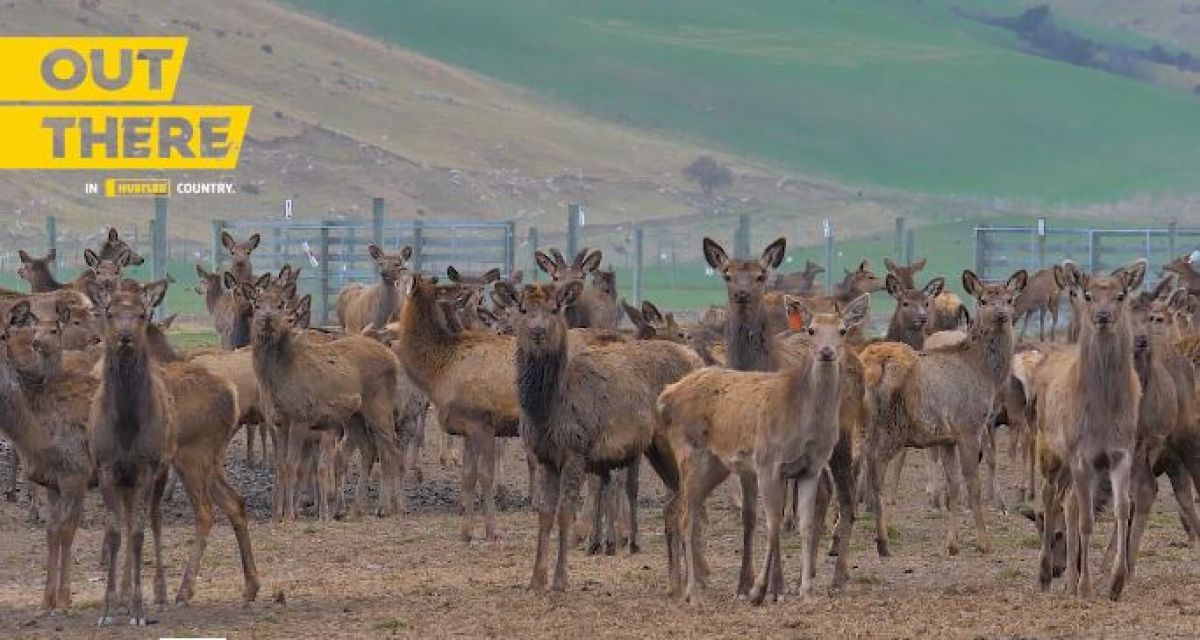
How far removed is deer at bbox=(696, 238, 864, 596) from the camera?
17.7 m

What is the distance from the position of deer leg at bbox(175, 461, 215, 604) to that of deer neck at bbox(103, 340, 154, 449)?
1086 millimetres

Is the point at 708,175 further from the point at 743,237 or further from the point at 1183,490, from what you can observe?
the point at 1183,490

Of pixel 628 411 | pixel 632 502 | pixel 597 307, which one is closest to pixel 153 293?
pixel 628 411

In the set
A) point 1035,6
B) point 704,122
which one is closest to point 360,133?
point 704,122

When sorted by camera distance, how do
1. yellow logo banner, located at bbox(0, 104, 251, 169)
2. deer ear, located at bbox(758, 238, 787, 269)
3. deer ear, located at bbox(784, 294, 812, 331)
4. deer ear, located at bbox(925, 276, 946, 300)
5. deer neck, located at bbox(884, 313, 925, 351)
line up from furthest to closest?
yellow logo banner, located at bbox(0, 104, 251, 169) < deer ear, located at bbox(925, 276, 946, 300) < deer neck, located at bbox(884, 313, 925, 351) < deer ear, located at bbox(758, 238, 787, 269) < deer ear, located at bbox(784, 294, 812, 331)

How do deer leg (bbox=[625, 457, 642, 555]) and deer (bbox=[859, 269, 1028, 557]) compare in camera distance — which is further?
deer (bbox=[859, 269, 1028, 557])

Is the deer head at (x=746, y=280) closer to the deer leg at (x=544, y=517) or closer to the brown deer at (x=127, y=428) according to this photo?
the deer leg at (x=544, y=517)

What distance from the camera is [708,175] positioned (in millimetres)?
123000

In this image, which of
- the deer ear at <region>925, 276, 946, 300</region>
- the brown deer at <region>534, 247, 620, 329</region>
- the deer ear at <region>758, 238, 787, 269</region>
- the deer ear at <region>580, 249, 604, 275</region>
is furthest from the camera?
the brown deer at <region>534, 247, 620, 329</region>

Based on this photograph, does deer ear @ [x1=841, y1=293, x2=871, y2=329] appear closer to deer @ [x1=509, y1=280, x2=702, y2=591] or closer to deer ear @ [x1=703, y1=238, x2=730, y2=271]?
deer @ [x1=509, y1=280, x2=702, y2=591]

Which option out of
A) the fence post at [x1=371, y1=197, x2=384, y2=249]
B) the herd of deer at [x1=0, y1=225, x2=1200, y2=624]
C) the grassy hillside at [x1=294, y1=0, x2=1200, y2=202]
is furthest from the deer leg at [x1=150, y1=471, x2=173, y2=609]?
the grassy hillside at [x1=294, y1=0, x2=1200, y2=202]

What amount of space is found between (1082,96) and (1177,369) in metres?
129

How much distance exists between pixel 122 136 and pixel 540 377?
8761 centimetres

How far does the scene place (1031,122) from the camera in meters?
140
